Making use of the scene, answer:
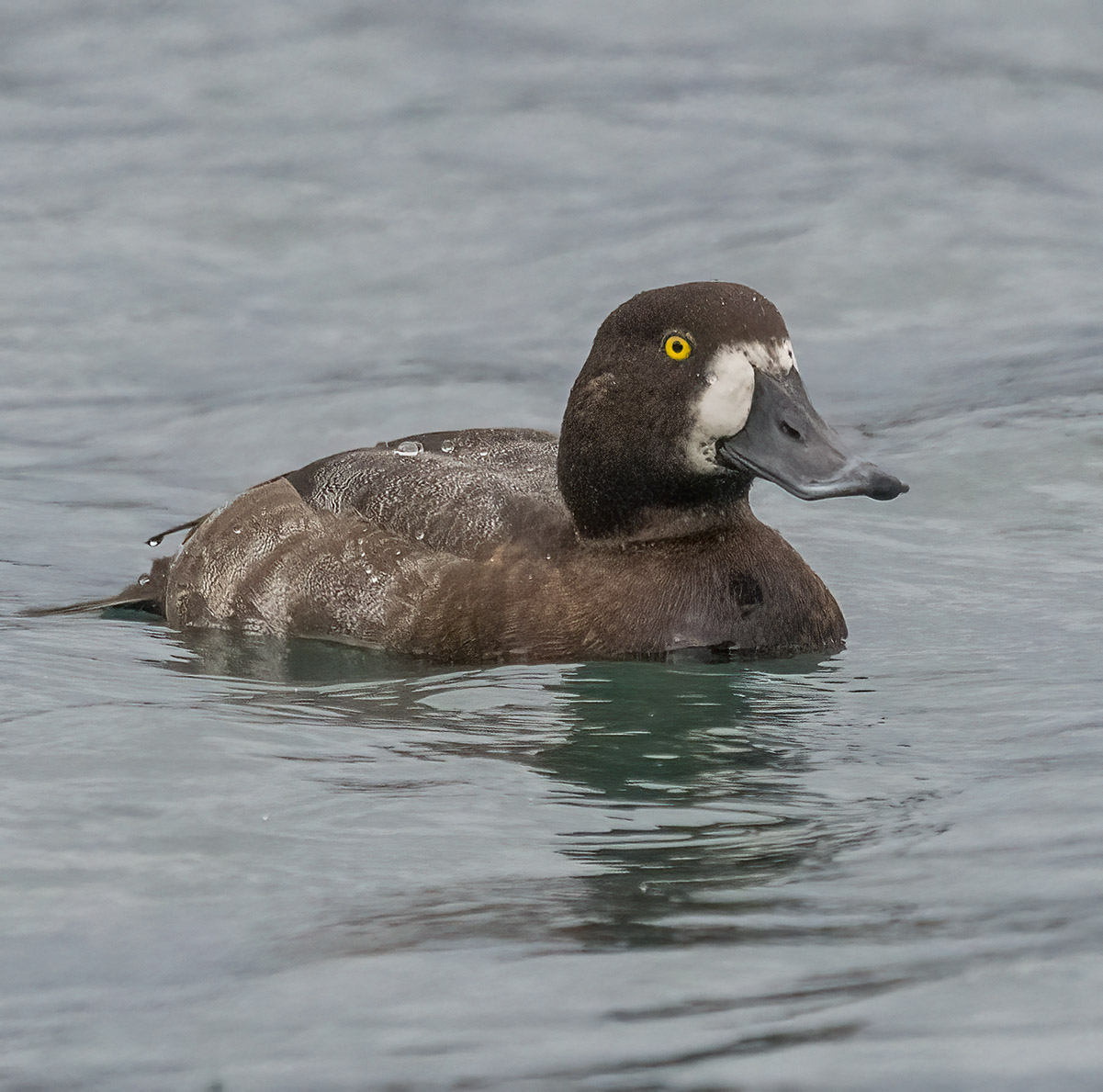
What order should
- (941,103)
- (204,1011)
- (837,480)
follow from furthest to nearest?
(941,103) → (837,480) → (204,1011)

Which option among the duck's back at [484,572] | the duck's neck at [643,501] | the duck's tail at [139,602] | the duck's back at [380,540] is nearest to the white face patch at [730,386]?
the duck's neck at [643,501]

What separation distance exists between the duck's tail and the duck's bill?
7.47 ft

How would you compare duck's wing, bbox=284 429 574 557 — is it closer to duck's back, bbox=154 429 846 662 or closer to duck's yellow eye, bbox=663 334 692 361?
duck's back, bbox=154 429 846 662

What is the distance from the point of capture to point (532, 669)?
18.7 feet

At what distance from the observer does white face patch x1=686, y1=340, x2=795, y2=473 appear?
5680 millimetres

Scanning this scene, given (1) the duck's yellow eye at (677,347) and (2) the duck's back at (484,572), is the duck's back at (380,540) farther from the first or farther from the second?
(1) the duck's yellow eye at (677,347)

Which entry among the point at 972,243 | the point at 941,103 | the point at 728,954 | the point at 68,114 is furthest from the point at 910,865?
the point at 68,114

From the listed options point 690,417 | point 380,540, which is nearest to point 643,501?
point 690,417

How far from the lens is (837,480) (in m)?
5.50

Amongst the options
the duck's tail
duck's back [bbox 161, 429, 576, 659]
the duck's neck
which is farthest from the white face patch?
the duck's tail

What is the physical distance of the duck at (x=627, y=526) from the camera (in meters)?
5.69

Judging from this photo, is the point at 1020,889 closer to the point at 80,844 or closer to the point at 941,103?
the point at 80,844

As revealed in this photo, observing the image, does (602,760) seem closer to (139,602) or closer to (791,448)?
(791,448)

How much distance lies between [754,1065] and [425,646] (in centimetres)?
321
